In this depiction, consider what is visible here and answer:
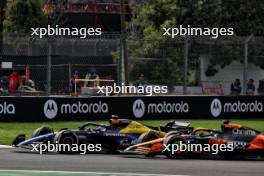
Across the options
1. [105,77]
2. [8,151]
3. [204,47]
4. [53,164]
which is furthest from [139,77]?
[53,164]

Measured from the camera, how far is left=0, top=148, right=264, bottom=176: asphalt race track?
422 inches

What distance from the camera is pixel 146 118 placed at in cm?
2145

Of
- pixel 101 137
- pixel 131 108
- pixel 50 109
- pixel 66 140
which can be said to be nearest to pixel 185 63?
pixel 131 108

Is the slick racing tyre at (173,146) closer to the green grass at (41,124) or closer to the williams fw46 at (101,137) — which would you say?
the williams fw46 at (101,137)

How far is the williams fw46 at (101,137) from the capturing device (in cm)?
1312

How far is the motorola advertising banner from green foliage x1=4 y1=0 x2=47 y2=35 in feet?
69.4

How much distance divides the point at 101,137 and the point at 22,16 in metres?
29.7

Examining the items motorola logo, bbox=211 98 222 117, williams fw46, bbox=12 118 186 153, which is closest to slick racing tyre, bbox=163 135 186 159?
williams fw46, bbox=12 118 186 153

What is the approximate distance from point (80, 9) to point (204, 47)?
27929 mm

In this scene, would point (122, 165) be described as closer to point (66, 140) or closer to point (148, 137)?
point (148, 137)

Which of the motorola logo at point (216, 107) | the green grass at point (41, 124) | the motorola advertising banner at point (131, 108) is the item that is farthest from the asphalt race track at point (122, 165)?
the motorola logo at point (216, 107)

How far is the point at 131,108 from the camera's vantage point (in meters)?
21.3

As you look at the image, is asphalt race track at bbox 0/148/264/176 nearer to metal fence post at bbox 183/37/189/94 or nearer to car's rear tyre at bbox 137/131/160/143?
car's rear tyre at bbox 137/131/160/143

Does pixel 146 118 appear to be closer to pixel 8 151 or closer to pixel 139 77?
pixel 139 77
